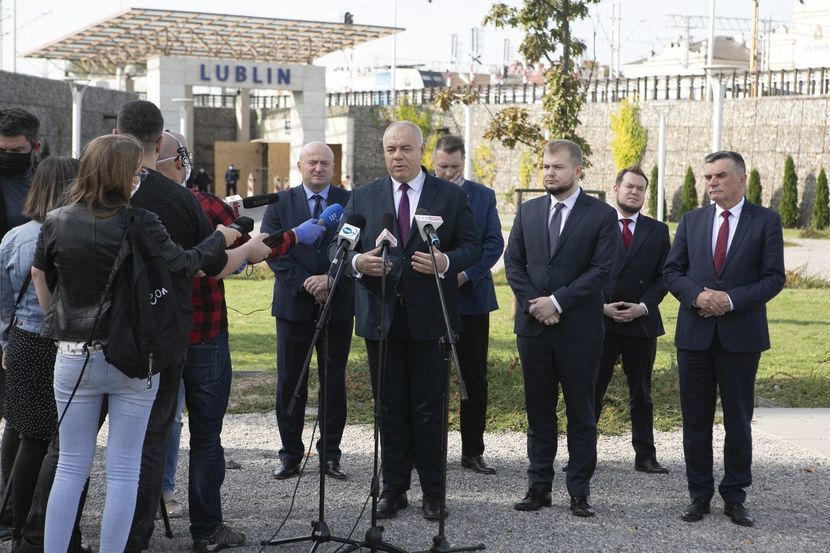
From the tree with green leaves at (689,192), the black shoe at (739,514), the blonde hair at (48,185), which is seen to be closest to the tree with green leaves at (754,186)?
the tree with green leaves at (689,192)

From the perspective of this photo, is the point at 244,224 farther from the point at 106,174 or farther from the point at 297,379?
the point at 297,379

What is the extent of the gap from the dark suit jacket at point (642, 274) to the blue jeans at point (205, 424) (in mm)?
2958

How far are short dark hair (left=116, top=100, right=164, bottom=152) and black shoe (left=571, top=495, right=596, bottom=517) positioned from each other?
3164 mm

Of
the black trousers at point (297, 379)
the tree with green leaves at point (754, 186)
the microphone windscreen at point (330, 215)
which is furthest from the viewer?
the tree with green leaves at point (754, 186)

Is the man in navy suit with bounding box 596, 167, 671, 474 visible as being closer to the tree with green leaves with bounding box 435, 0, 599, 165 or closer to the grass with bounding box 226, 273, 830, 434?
the grass with bounding box 226, 273, 830, 434

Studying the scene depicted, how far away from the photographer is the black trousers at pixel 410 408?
6.13m

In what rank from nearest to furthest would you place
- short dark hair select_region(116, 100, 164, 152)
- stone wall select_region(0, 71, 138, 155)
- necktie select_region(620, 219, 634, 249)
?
short dark hair select_region(116, 100, 164, 152), necktie select_region(620, 219, 634, 249), stone wall select_region(0, 71, 138, 155)

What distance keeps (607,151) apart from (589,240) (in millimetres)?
33169

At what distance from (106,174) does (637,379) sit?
418 cm

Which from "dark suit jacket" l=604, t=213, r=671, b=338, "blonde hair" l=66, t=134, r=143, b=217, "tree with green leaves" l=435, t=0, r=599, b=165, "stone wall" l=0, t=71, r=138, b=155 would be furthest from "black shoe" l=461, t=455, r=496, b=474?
"stone wall" l=0, t=71, r=138, b=155

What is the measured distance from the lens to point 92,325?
4406 millimetres

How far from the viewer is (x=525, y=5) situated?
1396 centimetres

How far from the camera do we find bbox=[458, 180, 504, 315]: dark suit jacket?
7.12m

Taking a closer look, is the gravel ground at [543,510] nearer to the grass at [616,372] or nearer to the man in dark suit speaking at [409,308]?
the man in dark suit speaking at [409,308]
